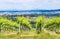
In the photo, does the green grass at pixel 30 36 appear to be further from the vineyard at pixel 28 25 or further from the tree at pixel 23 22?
the tree at pixel 23 22

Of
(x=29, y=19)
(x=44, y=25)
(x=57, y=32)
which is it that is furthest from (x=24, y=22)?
(x=57, y=32)

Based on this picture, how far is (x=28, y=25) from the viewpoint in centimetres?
373

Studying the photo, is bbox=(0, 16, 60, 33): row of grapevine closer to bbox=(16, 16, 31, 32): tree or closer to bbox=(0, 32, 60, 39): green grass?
bbox=(16, 16, 31, 32): tree

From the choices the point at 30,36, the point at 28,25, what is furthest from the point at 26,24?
the point at 30,36

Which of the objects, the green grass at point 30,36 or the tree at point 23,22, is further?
the tree at point 23,22

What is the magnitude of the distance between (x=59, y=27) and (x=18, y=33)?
0.92 metres

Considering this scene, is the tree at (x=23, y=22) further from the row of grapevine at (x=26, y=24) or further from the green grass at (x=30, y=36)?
the green grass at (x=30, y=36)

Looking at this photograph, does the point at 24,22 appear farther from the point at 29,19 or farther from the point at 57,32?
the point at 57,32

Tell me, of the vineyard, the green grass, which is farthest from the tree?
the green grass

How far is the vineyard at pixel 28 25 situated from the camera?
3.67 metres

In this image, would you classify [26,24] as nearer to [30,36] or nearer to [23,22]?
[23,22]

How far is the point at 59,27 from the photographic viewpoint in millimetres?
3783

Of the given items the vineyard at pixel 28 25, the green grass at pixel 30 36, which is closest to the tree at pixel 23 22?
the vineyard at pixel 28 25

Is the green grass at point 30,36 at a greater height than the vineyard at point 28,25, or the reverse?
the vineyard at point 28,25
